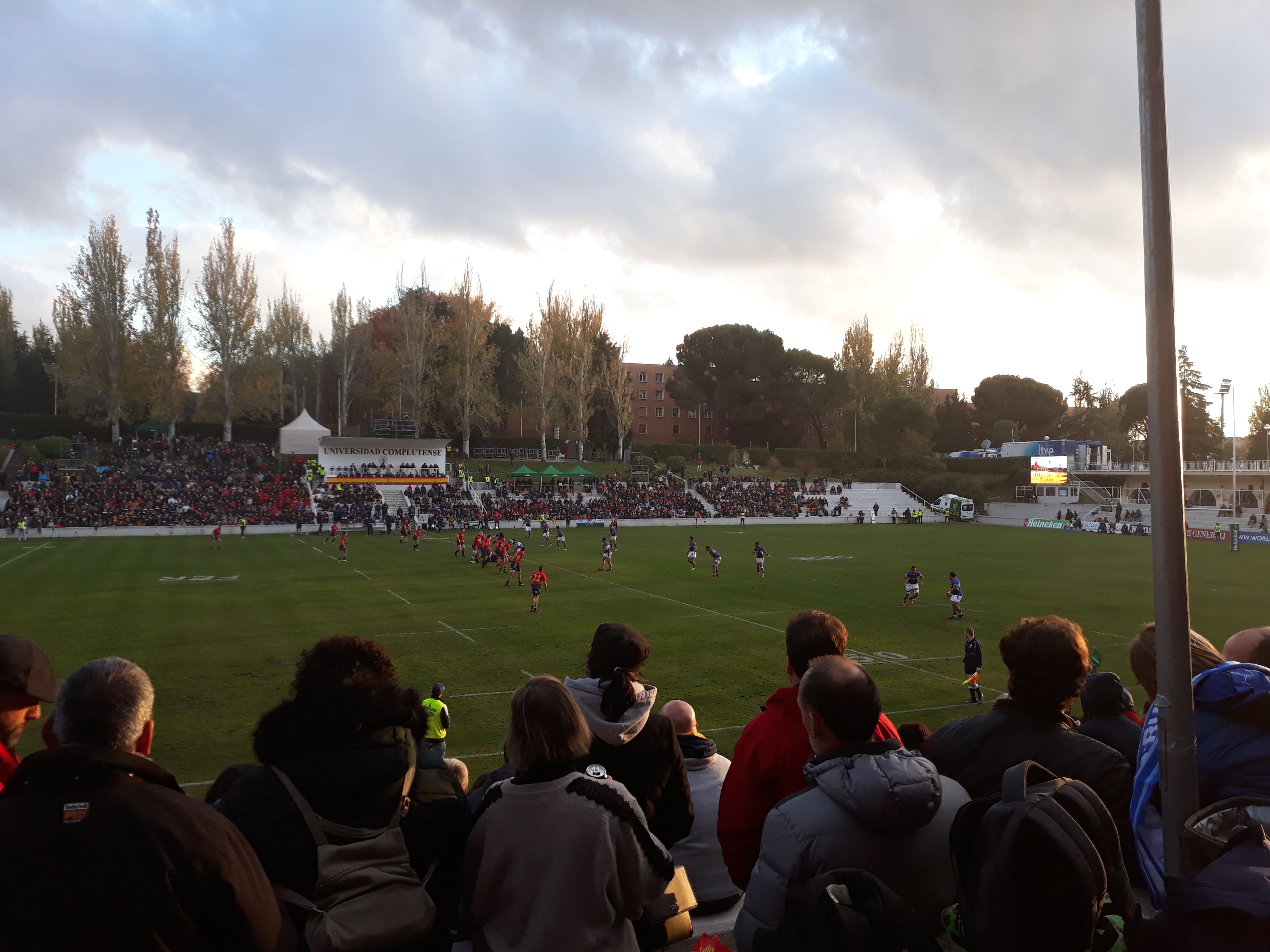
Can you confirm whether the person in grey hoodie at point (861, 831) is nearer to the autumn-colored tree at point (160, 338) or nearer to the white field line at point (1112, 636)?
the white field line at point (1112, 636)

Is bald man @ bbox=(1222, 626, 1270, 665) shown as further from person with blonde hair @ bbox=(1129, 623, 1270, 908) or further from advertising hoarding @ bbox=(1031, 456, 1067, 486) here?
advertising hoarding @ bbox=(1031, 456, 1067, 486)

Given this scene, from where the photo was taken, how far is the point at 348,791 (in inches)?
114

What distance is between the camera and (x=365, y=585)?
27609mm

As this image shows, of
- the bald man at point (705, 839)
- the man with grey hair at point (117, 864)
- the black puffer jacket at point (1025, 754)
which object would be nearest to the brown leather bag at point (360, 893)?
the man with grey hair at point (117, 864)

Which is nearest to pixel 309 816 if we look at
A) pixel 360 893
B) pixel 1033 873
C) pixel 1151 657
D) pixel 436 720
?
pixel 360 893

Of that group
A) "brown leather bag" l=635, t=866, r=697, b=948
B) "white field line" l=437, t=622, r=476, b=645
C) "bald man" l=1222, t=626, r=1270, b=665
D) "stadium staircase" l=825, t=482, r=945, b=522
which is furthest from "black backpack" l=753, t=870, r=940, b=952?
"stadium staircase" l=825, t=482, r=945, b=522

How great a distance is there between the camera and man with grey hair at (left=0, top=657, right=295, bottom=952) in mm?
2154

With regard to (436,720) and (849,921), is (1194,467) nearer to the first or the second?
(436,720)

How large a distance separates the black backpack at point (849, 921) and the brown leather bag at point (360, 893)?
1.25 metres

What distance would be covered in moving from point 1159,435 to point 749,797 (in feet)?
8.11

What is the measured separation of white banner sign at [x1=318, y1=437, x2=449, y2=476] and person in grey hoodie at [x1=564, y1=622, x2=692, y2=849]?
62.1 meters

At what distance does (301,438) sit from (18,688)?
72.2 m

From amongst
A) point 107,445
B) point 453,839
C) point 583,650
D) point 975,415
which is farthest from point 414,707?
point 975,415

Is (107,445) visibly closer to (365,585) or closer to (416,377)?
(416,377)
